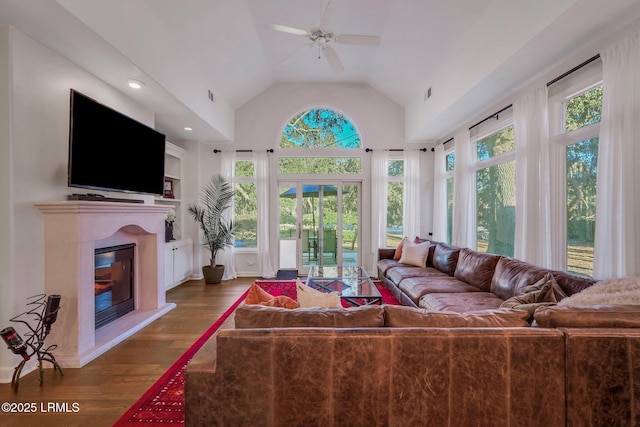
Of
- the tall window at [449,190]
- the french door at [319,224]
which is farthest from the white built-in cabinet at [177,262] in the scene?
the tall window at [449,190]

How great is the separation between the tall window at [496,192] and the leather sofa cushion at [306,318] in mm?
3140

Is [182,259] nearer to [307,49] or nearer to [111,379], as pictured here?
[111,379]

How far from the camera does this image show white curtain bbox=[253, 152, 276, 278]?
5.68 m

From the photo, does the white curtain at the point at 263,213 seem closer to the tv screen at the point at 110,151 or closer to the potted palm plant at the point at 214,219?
the potted palm plant at the point at 214,219

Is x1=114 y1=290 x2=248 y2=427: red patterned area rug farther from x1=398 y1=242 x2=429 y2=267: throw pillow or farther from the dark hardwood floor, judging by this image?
x1=398 y1=242 x2=429 y2=267: throw pillow

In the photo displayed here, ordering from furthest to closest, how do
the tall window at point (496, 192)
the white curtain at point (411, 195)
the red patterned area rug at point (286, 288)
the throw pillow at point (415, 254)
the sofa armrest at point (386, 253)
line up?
the white curtain at point (411, 195) < the sofa armrest at point (386, 253) < the throw pillow at point (415, 254) < the red patterned area rug at point (286, 288) < the tall window at point (496, 192)

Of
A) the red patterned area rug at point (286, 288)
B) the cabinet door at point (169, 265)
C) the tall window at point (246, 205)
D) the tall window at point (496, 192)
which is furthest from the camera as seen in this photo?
the tall window at point (246, 205)

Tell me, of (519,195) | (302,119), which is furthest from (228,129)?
→ (519,195)

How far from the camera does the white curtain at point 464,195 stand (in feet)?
14.5

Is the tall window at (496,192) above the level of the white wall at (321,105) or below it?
below

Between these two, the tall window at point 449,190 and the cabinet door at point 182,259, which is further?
the tall window at point 449,190

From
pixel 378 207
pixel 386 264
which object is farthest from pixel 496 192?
pixel 378 207

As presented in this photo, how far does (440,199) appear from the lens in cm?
552

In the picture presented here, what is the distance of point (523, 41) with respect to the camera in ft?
8.38
